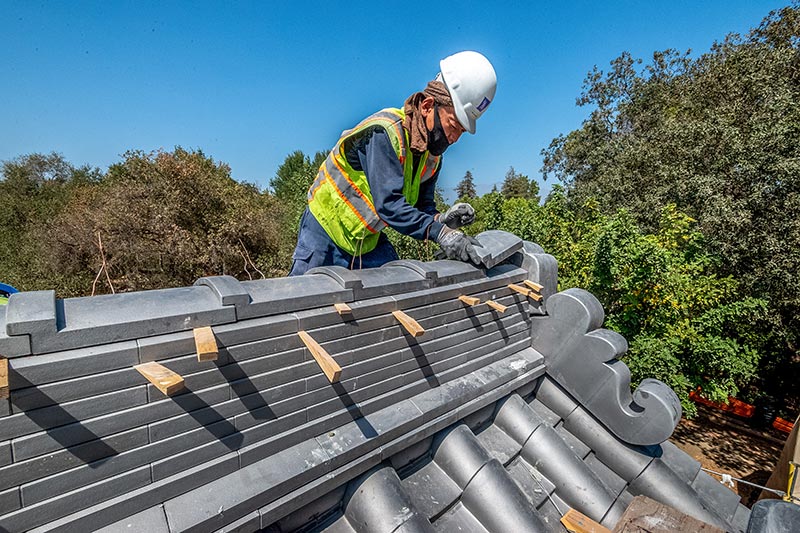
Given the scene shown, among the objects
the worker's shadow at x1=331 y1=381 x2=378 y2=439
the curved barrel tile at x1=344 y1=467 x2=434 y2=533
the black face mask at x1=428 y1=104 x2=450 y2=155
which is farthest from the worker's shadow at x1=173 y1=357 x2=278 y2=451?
the black face mask at x1=428 y1=104 x2=450 y2=155

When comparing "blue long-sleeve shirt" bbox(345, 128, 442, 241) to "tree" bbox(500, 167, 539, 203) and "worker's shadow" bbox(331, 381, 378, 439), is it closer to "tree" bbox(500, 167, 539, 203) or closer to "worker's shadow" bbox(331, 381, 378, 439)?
"worker's shadow" bbox(331, 381, 378, 439)

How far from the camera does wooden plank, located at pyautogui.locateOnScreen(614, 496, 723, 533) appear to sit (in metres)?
2.44

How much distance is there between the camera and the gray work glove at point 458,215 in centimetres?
352

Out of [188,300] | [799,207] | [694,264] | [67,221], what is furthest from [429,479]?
[67,221]

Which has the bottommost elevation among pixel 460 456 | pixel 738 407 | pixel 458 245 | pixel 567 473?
pixel 738 407

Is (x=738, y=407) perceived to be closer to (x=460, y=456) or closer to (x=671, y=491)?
(x=671, y=491)

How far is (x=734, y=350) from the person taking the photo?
23.4 ft

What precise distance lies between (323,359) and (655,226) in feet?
48.6

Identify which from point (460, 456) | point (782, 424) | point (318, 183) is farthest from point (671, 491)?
point (782, 424)

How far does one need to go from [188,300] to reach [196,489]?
90cm

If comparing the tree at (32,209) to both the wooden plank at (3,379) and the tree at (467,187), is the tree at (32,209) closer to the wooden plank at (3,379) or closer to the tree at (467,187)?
the wooden plank at (3,379)

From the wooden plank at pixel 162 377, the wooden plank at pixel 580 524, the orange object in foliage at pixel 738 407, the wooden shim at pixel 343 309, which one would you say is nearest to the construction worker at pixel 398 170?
the wooden shim at pixel 343 309

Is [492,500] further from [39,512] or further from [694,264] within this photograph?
[694,264]

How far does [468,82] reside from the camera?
2.88 m
